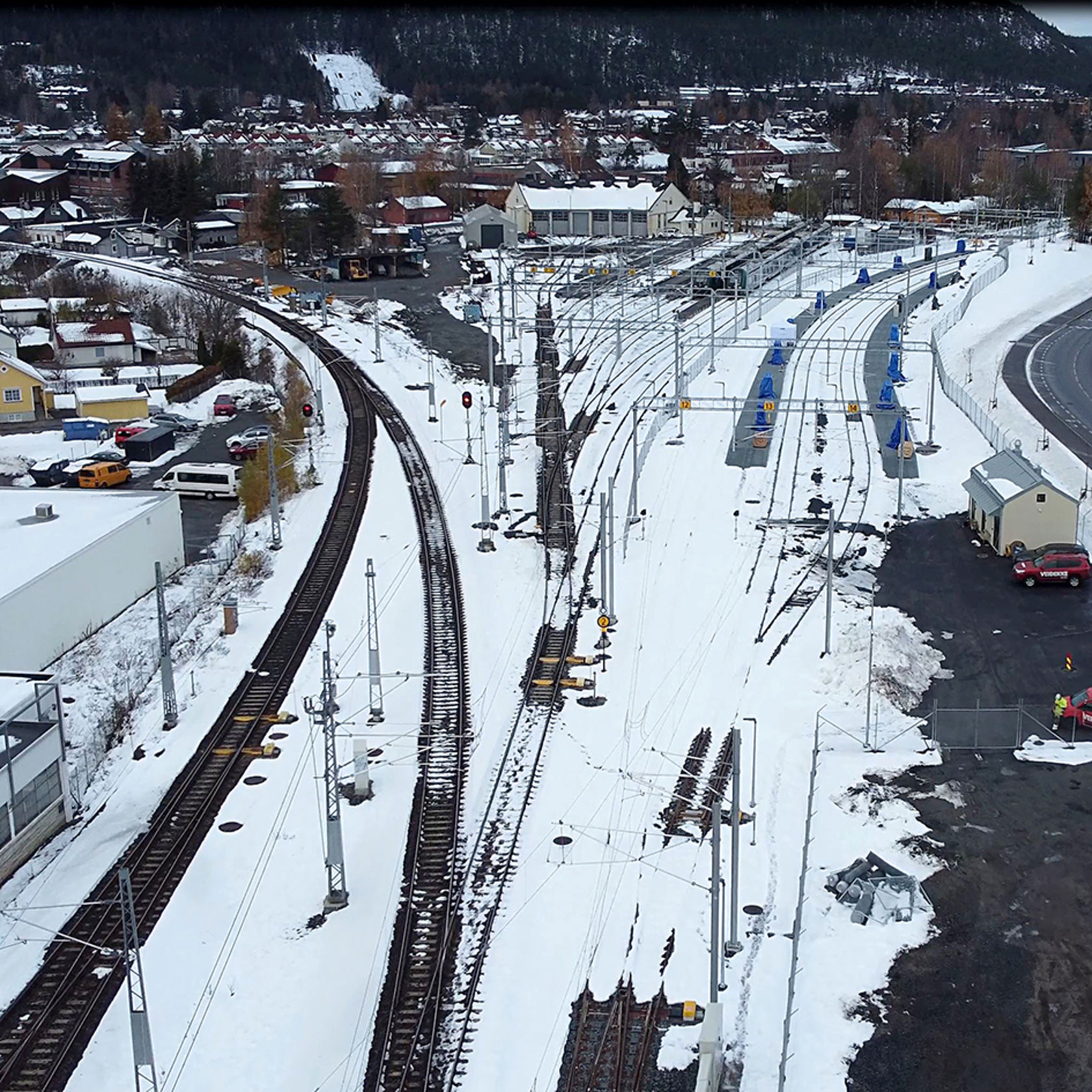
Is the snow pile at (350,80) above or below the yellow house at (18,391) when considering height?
above

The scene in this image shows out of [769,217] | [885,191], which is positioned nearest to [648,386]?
[769,217]

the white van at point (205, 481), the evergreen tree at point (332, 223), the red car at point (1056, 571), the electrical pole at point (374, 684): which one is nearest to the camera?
the electrical pole at point (374, 684)

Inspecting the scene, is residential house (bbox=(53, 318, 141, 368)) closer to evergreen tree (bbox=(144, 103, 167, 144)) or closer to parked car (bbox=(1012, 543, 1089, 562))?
parked car (bbox=(1012, 543, 1089, 562))

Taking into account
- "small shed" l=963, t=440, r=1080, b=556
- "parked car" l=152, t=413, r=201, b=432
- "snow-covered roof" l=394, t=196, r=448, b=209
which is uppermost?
"snow-covered roof" l=394, t=196, r=448, b=209

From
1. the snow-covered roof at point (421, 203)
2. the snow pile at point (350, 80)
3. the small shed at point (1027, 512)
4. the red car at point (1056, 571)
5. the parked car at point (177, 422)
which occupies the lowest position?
the parked car at point (177, 422)

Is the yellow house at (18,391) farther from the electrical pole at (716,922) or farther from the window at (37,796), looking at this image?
the electrical pole at (716,922)

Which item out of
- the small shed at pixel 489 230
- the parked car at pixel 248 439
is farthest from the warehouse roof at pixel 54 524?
the small shed at pixel 489 230

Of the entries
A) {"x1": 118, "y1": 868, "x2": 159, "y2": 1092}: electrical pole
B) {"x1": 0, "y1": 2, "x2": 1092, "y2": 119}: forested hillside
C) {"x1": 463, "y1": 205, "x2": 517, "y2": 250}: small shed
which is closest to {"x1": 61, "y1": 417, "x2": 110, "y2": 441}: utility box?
{"x1": 118, "y1": 868, "x2": 159, "y2": 1092}: electrical pole
